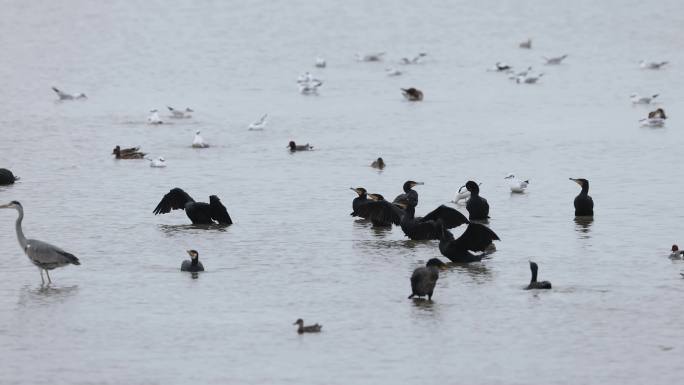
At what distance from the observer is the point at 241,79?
4606 centimetres

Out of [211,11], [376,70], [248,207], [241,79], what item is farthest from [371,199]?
[211,11]

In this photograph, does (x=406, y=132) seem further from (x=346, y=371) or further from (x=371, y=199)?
(x=346, y=371)

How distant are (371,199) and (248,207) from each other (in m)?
2.62

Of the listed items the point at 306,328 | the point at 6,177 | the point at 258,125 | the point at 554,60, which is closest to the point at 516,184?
the point at 6,177

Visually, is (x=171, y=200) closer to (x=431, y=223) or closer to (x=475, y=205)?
(x=431, y=223)

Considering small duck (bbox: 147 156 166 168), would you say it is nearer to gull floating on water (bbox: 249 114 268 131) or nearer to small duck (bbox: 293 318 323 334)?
gull floating on water (bbox: 249 114 268 131)

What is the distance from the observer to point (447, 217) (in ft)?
65.3

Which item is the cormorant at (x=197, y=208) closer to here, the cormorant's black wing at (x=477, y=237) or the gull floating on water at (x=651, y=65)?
the cormorant's black wing at (x=477, y=237)

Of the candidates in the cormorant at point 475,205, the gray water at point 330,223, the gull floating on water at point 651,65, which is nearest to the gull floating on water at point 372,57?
the gray water at point 330,223

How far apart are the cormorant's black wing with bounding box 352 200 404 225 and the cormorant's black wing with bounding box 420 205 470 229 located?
1.02 m

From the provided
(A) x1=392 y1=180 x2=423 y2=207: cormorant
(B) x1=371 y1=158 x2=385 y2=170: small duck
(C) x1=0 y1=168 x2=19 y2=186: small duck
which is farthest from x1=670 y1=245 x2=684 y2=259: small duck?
(C) x1=0 y1=168 x2=19 y2=186: small duck

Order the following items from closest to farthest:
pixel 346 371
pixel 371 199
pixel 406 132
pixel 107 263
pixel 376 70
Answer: pixel 346 371, pixel 107 263, pixel 371 199, pixel 406 132, pixel 376 70

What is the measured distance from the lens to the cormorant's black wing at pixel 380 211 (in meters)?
20.8

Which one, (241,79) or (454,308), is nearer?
(454,308)
